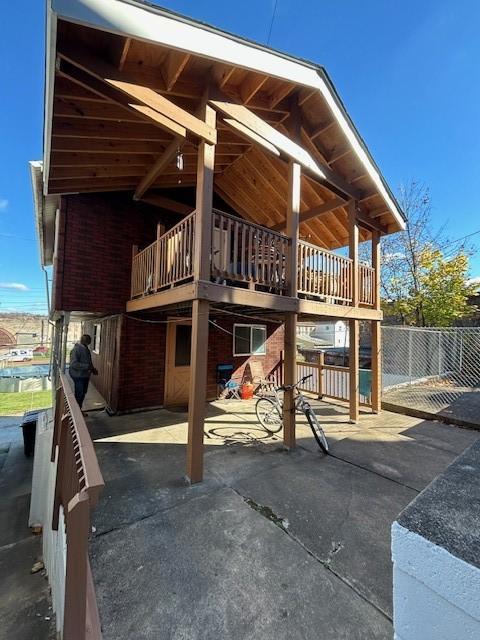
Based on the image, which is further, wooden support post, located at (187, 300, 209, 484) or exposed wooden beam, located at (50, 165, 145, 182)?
exposed wooden beam, located at (50, 165, 145, 182)

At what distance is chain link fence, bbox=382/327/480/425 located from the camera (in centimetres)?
813

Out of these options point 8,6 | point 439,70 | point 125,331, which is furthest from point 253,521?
point 439,70

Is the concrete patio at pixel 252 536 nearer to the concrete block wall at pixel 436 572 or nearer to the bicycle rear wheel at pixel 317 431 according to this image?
the bicycle rear wheel at pixel 317 431

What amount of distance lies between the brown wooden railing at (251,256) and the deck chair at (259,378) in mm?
4572

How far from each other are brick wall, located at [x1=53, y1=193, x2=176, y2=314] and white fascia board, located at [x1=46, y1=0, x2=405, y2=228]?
161 inches

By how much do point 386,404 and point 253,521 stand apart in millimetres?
6170

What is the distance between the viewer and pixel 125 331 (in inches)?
280

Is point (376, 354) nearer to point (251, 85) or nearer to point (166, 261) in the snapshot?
point (166, 261)

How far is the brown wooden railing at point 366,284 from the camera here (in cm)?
736

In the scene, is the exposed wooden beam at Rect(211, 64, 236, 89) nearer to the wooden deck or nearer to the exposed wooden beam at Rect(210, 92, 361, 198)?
the exposed wooden beam at Rect(210, 92, 361, 198)

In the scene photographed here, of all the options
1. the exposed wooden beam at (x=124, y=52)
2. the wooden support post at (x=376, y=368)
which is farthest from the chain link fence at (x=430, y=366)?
the exposed wooden beam at (x=124, y=52)

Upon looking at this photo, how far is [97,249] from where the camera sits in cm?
673

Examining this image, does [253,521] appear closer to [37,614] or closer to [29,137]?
[37,614]

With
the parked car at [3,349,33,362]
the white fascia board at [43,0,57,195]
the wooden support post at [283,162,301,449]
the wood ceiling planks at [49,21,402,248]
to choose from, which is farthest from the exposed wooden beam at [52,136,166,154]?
the parked car at [3,349,33,362]
